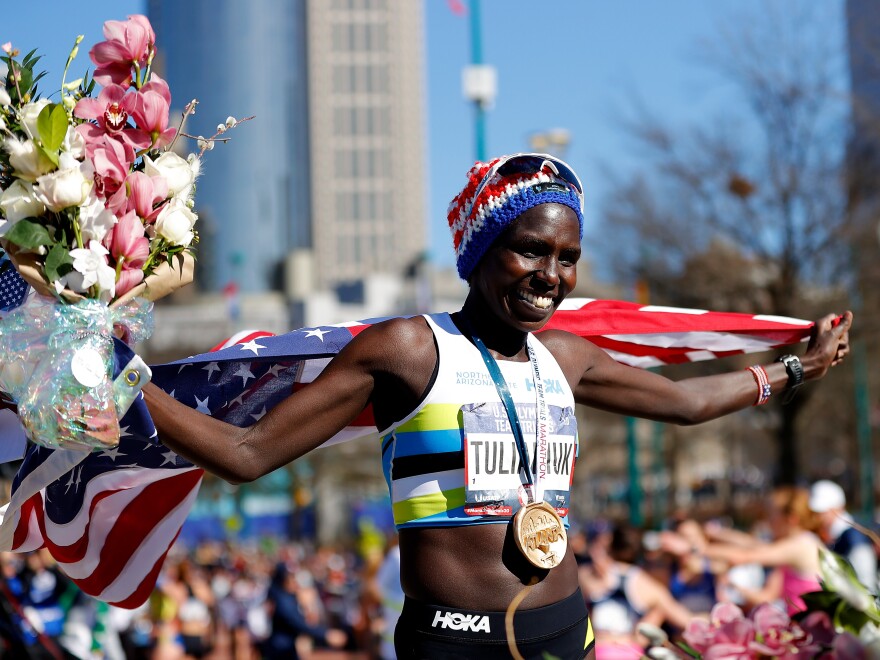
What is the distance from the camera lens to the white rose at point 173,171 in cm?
285

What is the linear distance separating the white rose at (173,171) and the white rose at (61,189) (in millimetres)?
212

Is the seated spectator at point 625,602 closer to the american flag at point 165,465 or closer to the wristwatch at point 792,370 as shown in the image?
the american flag at point 165,465

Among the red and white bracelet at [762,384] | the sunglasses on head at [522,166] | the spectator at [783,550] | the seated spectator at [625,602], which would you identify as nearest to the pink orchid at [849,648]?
the sunglasses on head at [522,166]

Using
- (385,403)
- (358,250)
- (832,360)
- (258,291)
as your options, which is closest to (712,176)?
(832,360)

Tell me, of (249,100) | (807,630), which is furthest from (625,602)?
(249,100)

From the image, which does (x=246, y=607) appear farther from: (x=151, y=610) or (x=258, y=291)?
(x=258, y=291)

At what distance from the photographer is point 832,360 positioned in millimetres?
4262

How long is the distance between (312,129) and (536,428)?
140 m

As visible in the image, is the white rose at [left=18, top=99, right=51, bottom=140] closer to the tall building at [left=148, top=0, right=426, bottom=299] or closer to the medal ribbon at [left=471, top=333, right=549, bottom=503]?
the medal ribbon at [left=471, top=333, right=549, bottom=503]

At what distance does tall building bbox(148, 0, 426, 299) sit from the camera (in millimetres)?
139125

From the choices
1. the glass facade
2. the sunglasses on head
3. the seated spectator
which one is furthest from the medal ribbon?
the glass facade

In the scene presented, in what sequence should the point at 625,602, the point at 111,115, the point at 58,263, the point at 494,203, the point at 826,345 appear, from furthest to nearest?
the point at 625,602 → the point at 826,345 → the point at 494,203 → the point at 111,115 → the point at 58,263

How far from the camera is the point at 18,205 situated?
8.74ft

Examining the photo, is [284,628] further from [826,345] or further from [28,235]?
[28,235]
